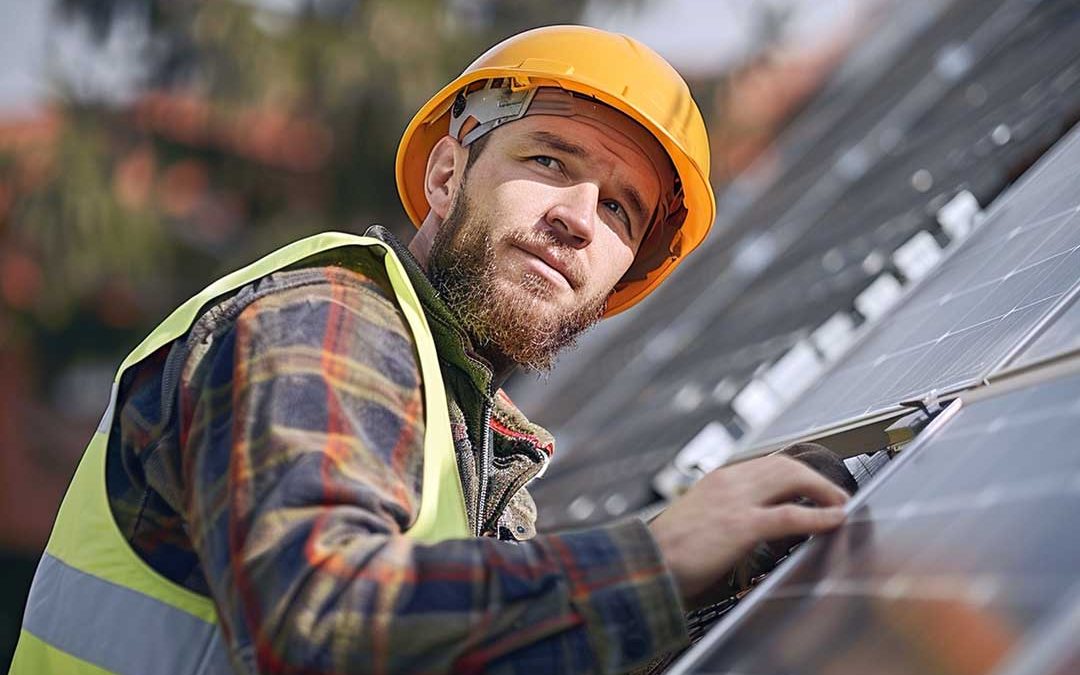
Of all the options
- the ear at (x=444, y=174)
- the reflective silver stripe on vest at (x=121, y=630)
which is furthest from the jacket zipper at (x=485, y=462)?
the reflective silver stripe on vest at (x=121, y=630)

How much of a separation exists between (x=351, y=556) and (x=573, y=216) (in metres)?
1.00

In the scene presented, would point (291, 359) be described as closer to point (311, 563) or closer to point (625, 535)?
point (311, 563)

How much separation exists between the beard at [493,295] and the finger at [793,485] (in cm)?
72

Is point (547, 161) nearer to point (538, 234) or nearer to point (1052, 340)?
point (538, 234)

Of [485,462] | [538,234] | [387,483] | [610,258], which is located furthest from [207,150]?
[387,483]

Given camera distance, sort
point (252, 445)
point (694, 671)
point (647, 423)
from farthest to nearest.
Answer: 1. point (647, 423)
2. point (252, 445)
3. point (694, 671)

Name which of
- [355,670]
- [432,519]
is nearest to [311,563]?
[355,670]

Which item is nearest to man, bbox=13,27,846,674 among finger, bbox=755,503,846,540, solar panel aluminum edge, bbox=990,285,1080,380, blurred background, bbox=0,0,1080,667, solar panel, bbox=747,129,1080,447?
finger, bbox=755,503,846,540

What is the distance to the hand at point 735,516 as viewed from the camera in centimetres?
154

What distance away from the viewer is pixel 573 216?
227 centimetres

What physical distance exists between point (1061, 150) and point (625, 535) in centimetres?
228

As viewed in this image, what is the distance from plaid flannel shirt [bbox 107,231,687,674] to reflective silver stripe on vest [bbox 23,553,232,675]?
6 cm

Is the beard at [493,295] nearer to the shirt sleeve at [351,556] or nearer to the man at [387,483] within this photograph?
the man at [387,483]

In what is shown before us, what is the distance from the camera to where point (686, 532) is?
156 centimetres
